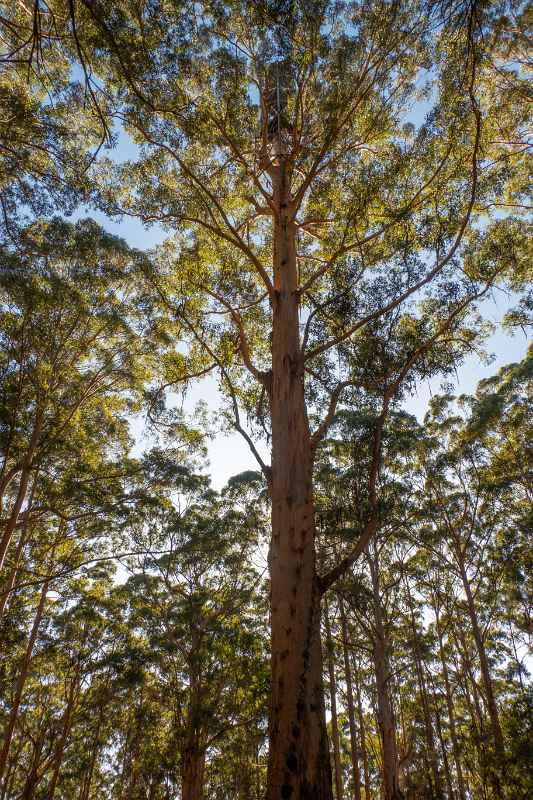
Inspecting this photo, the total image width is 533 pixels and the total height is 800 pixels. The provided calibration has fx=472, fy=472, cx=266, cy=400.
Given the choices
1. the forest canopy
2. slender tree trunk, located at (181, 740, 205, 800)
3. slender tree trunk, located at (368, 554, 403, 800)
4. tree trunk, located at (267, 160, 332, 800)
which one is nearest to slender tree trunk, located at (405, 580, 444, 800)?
the forest canopy

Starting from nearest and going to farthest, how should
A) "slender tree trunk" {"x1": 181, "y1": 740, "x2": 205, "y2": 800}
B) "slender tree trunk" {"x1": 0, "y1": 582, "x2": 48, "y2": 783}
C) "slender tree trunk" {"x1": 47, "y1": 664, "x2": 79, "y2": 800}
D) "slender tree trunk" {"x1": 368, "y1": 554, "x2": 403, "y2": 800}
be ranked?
"slender tree trunk" {"x1": 368, "y1": 554, "x2": 403, "y2": 800}
"slender tree trunk" {"x1": 0, "y1": 582, "x2": 48, "y2": 783}
"slender tree trunk" {"x1": 181, "y1": 740, "x2": 205, "y2": 800}
"slender tree trunk" {"x1": 47, "y1": 664, "x2": 79, "y2": 800}

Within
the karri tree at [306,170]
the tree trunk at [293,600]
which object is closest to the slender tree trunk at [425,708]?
the karri tree at [306,170]

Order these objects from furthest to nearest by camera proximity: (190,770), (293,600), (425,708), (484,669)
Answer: (425,708) < (484,669) < (190,770) < (293,600)

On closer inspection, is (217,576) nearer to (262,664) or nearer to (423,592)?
(262,664)

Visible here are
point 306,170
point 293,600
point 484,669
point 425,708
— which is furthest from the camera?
point 425,708

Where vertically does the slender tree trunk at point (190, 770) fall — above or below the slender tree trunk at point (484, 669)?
below

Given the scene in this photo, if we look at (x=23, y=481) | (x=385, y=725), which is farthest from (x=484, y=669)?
(x=23, y=481)

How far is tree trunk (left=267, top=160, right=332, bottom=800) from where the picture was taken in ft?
9.07

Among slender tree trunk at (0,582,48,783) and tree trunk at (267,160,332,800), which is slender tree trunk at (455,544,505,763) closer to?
tree trunk at (267,160,332,800)

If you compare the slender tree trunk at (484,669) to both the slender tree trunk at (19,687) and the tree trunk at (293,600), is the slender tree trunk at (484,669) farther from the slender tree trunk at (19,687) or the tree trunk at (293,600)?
the slender tree trunk at (19,687)

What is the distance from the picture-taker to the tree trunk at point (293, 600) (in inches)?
109

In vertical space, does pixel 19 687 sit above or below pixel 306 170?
below

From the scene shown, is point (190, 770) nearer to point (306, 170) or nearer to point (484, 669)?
point (484, 669)

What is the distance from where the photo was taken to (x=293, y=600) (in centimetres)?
330
